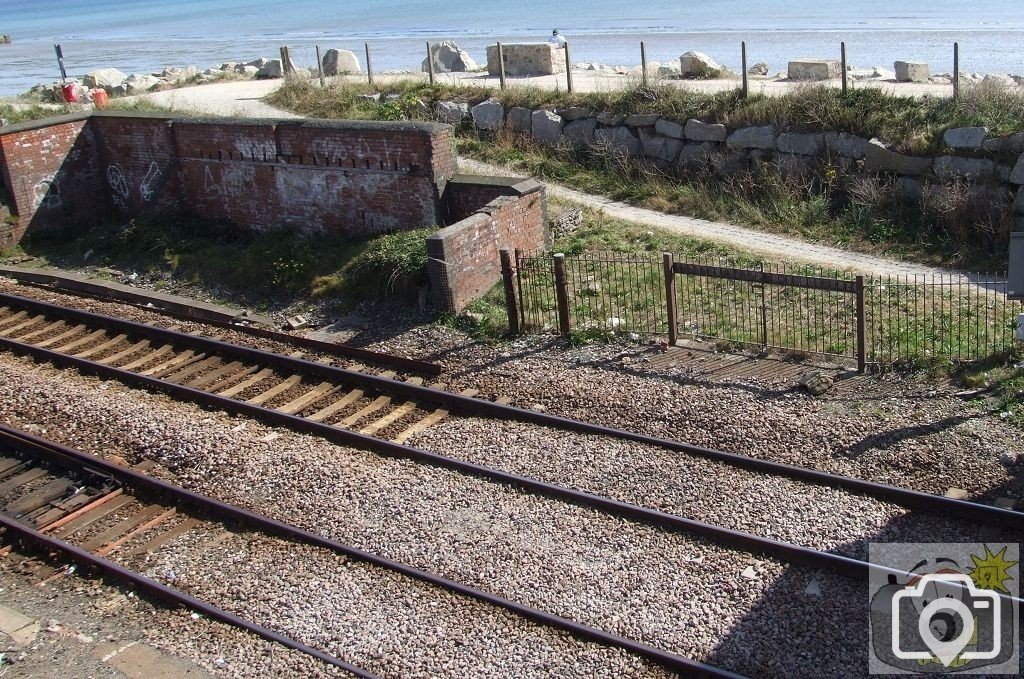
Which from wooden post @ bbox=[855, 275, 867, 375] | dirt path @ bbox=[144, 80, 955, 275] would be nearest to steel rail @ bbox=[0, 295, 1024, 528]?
wooden post @ bbox=[855, 275, 867, 375]

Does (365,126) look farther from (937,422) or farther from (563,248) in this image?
(937,422)

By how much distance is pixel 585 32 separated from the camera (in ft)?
164

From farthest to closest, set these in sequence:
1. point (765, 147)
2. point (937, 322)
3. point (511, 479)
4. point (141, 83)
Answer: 1. point (141, 83)
2. point (765, 147)
3. point (937, 322)
4. point (511, 479)

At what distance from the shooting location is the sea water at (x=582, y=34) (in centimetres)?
3334

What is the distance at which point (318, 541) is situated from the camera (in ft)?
32.1

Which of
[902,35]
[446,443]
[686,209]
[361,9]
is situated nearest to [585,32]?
[902,35]

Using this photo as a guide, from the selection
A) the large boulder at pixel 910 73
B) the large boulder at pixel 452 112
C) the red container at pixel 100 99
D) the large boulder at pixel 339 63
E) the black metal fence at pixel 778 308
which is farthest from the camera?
the large boulder at pixel 339 63

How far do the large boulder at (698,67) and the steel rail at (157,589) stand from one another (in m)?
17.9

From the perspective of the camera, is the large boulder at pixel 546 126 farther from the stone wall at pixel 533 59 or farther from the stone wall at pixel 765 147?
the stone wall at pixel 533 59

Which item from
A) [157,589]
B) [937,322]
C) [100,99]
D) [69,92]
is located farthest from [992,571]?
[69,92]

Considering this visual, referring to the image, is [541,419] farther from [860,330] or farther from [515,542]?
[860,330]

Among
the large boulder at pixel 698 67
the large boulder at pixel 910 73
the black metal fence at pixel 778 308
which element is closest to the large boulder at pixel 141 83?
the large boulder at pixel 698 67

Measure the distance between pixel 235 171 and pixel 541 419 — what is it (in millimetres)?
9964

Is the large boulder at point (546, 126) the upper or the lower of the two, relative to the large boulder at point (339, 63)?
lower
